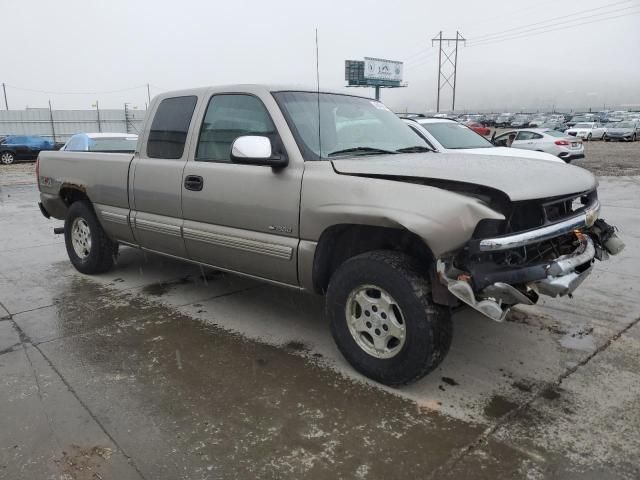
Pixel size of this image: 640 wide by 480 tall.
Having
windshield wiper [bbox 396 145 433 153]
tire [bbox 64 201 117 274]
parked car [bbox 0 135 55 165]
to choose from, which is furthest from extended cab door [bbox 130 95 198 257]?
parked car [bbox 0 135 55 165]

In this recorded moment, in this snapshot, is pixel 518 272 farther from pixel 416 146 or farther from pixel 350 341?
pixel 416 146

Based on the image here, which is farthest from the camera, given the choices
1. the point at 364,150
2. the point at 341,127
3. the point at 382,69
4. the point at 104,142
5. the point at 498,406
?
the point at 382,69

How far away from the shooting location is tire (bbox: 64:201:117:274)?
5574 millimetres

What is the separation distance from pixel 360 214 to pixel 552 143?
63.3 ft

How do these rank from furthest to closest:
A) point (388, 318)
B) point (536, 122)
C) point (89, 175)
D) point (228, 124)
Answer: point (536, 122) → point (89, 175) → point (228, 124) → point (388, 318)

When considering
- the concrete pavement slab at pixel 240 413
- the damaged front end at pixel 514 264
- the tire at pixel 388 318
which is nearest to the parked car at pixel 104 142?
the concrete pavement slab at pixel 240 413

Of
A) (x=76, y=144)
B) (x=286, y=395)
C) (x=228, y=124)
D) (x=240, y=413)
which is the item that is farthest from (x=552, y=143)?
(x=240, y=413)

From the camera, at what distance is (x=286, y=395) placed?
3242mm

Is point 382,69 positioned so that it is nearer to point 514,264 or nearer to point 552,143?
point 552,143

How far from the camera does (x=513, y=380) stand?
11.2 ft

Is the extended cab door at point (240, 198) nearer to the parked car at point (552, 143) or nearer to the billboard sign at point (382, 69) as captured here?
the parked car at point (552, 143)

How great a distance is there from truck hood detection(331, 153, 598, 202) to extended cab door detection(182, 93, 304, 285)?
0.52 metres

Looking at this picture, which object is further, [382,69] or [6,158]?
[382,69]

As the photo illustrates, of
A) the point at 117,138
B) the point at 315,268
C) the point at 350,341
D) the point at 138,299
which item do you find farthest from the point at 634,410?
the point at 117,138
